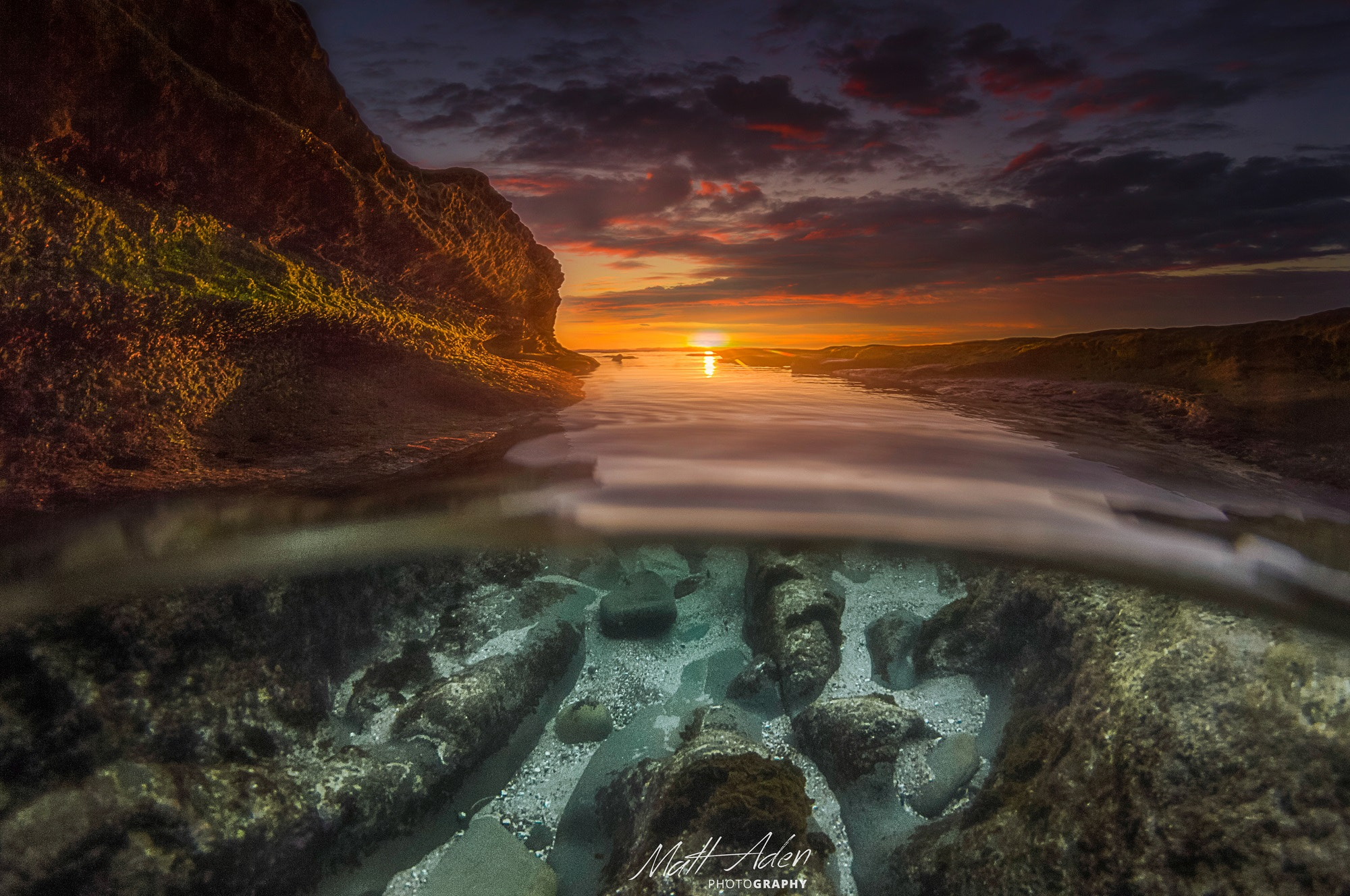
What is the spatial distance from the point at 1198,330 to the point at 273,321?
12508 mm

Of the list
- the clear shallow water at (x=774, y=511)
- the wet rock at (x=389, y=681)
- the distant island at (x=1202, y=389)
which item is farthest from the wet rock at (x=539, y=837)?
the distant island at (x=1202, y=389)

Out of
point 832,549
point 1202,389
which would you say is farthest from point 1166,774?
point 1202,389

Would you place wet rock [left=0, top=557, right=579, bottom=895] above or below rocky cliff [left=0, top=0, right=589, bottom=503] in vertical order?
below

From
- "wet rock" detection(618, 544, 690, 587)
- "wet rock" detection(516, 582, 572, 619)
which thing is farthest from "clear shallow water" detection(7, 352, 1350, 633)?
"wet rock" detection(516, 582, 572, 619)

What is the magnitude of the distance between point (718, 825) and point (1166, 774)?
255cm

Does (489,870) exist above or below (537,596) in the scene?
below

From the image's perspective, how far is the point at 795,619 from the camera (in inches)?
206

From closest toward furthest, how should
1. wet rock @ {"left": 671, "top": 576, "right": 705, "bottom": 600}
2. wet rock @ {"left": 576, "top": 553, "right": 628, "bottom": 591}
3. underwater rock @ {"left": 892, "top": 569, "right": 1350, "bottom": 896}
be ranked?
1. underwater rock @ {"left": 892, "top": 569, "right": 1350, "bottom": 896}
2. wet rock @ {"left": 576, "top": 553, "right": 628, "bottom": 591}
3. wet rock @ {"left": 671, "top": 576, "right": 705, "bottom": 600}

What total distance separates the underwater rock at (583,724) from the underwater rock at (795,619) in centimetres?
172

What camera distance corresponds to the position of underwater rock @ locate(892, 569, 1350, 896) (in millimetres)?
2361

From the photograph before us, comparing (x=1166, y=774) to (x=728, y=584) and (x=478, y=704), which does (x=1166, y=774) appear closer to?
(x=728, y=584)

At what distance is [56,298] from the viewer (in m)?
3.54

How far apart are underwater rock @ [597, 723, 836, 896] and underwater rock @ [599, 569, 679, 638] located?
1.89 metres

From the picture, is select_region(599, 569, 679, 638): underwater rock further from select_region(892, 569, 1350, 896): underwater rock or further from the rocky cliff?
select_region(892, 569, 1350, 896): underwater rock
